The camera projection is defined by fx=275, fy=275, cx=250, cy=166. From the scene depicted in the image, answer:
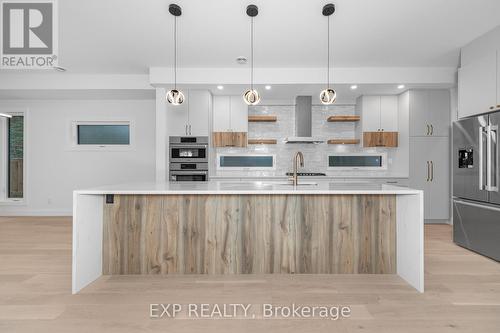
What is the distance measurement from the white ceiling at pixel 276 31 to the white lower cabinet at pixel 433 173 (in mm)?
1395

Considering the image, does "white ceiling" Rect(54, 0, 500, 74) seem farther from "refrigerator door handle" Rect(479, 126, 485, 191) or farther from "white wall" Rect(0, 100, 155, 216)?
"white wall" Rect(0, 100, 155, 216)

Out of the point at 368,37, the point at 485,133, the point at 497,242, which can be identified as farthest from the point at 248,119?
the point at 497,242

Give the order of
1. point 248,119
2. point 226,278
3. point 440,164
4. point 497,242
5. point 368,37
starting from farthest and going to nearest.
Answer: point 248,119, point 440,164, point 368,37, point 497,242, point 226,278

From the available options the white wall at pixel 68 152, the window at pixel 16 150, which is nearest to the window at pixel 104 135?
the white wall at pixel 68 152

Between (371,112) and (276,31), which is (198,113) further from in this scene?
(371,112)

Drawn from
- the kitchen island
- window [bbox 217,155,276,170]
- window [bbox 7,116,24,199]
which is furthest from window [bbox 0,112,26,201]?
the kitchen island

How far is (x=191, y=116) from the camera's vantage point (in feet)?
16.1

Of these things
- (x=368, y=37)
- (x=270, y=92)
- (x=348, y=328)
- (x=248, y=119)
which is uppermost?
(x=368, y=37)

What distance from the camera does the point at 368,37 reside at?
369cm

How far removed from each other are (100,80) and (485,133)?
5.88 meters

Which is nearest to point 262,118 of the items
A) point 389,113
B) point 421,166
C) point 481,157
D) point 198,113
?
point 198,113

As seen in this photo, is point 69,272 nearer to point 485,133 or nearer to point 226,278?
point 226,278

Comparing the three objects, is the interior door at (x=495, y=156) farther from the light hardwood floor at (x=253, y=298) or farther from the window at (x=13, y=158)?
the window at (x=13, y=158)

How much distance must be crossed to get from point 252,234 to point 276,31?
103 inches
